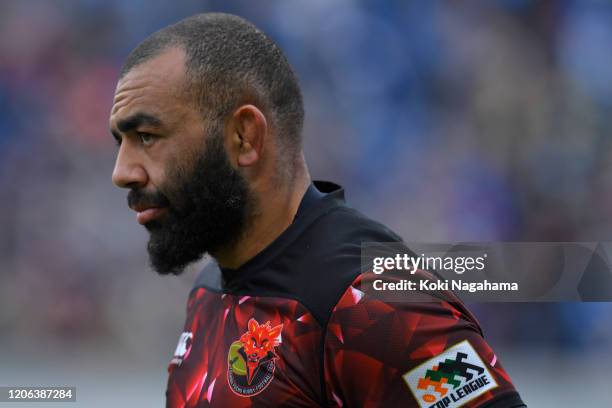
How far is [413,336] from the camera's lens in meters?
1.92

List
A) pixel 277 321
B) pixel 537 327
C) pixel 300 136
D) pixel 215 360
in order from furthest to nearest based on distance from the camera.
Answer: pixel 537 327 < pixel 300 136 < pixel 215 360 < pixel 277 321

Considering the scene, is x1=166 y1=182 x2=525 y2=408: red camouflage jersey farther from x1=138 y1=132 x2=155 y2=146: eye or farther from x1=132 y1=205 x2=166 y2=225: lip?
x1=138 y1=132 x2=155 y2=146: eye

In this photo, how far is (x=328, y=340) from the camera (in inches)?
76.9

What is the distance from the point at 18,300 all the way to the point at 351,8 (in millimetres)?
3924

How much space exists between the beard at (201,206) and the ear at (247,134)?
0.03m

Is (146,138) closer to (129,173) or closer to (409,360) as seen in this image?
(129,173)

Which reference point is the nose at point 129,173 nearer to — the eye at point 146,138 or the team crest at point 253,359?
the eye at point 146,138

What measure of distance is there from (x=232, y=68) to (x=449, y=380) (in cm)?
96

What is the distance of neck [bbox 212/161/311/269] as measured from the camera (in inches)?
90.4

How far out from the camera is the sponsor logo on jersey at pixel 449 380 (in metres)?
1.87

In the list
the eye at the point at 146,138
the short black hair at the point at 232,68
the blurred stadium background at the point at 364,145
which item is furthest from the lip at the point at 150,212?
the blurred stadium background at the point at 364,145

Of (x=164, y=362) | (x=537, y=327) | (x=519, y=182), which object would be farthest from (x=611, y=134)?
(x=164, y=362)

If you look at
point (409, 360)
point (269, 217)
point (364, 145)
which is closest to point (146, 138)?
point (269, 217)

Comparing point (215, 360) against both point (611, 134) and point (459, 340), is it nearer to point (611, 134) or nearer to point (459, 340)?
point (459, 340)
